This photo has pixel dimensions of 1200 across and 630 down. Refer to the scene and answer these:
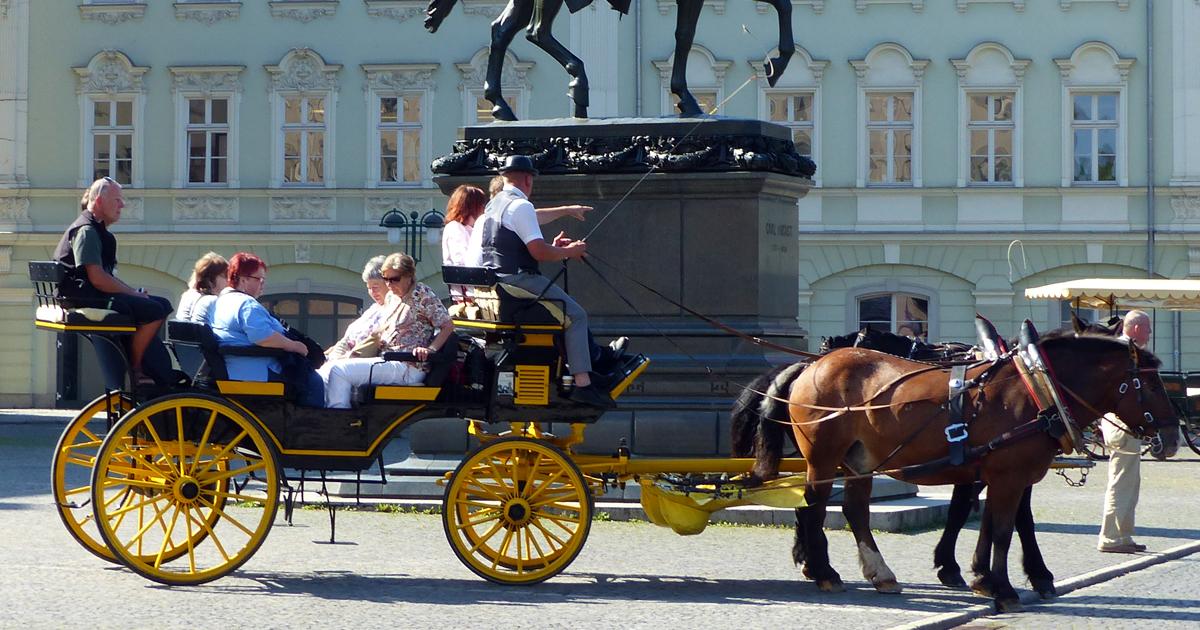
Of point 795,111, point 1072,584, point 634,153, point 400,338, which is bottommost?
point 1072,584

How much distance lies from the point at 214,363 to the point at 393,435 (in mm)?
976

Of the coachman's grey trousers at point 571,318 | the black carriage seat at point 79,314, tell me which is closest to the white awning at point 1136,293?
the coachman's grey trousers at point 571,318

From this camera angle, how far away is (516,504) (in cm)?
883

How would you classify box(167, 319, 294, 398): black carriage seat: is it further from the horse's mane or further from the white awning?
the white awning

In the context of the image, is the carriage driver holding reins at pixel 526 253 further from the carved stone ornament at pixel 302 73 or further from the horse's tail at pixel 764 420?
the carved stone ornament at pixel 302 73

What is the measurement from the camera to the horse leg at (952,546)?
9.15 meters

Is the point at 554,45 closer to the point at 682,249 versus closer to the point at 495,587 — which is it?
the point at 682,249

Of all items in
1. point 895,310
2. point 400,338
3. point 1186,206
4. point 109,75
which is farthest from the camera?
point 109,75

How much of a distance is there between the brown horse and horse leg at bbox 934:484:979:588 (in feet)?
1.18

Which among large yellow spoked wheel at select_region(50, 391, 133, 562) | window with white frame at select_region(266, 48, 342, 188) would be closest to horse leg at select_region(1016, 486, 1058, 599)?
large yellow spoked wheel at select_region(50, 391, 133, 562)

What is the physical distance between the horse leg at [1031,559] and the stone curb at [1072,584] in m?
0.06

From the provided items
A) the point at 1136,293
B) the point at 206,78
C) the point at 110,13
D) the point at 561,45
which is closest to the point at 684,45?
the point at 561,45

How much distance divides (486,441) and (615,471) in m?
0.70

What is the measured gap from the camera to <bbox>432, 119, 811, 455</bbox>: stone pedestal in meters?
12.4
